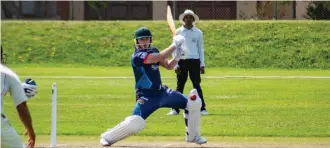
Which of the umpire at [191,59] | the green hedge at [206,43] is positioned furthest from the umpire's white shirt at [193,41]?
the green hedge at [206,43]

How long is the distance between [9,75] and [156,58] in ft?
15.3

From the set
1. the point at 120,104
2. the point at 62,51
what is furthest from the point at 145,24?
the point at 120,104

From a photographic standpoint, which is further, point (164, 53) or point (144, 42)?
point (144, 42)

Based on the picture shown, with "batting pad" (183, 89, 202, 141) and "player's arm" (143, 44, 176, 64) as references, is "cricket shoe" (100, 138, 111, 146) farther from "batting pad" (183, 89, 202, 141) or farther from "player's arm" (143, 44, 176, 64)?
"player's arm" (143, 44, 176, 64)

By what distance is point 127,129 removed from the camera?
13391mm

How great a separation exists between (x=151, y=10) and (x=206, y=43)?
31.0 feet

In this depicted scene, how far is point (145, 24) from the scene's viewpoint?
39.3 meters

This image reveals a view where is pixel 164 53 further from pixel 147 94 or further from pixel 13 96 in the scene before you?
pixel 13 96

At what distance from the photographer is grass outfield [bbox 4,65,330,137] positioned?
1653 centimetres

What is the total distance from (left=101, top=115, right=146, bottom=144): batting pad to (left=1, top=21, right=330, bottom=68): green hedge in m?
20.9

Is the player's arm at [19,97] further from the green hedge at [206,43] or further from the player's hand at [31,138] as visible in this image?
the green hedge at [206,43]

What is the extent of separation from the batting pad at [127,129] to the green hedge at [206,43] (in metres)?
20.9

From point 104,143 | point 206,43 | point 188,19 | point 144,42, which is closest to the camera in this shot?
point 144,42

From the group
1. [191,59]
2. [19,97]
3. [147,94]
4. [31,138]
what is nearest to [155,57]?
[147,94]
